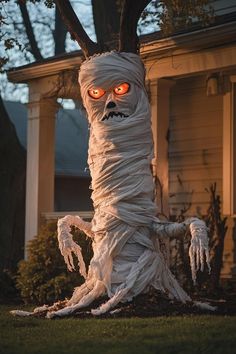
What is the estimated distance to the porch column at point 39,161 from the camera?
48.1 feet

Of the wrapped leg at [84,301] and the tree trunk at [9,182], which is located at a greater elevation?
the tree trunk at [9,182]

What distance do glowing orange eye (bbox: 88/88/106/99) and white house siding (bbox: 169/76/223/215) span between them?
514 centimetres

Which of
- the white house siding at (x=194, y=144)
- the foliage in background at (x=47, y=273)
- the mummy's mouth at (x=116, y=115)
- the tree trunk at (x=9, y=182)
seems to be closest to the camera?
the mummy's mouth at (x=116, y=115)

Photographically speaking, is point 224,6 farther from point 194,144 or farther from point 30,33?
point 30,33

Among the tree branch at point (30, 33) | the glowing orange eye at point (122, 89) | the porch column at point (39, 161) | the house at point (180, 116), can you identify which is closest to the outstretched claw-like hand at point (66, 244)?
the glowing orange eye at point (122, 89)

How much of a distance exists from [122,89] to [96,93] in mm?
309

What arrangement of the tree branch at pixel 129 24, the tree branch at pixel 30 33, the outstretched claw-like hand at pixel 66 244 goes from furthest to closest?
the tree branch at pixel 30 33
the tree branch at pixel 129 24
the outstretched claw-like hand at pixel 66 244

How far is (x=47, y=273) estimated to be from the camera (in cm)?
Answer: 1232

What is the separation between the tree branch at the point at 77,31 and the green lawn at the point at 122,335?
3332mm

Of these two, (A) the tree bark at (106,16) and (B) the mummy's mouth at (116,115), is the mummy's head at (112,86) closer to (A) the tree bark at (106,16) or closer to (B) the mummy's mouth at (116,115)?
(B) the mummy's mouth at (116,115)

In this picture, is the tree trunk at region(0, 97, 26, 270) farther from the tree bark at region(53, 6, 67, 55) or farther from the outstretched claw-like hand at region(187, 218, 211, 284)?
the tree bark at region(53, 6, 67, 55)

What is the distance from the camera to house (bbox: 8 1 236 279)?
1255cm

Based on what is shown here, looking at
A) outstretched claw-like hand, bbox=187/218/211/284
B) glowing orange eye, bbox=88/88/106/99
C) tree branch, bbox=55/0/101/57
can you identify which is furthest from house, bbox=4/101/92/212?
outstretched claw-like hand, bbox=187/218/211/284

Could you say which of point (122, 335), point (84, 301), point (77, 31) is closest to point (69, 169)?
point (77, 31)
